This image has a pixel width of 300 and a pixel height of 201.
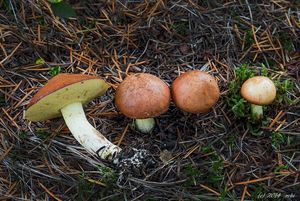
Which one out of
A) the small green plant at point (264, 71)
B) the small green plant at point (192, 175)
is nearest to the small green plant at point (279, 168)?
the small green plant at point (192, 175)

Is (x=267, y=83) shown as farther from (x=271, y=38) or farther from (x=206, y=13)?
(x=206, y=13)

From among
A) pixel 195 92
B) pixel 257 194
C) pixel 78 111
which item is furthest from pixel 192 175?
pixel 78 111

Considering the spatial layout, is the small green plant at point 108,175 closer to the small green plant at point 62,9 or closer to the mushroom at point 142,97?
the mushroom at point 142,97

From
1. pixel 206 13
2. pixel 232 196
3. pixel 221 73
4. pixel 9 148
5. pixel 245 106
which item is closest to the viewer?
pixel 232 196

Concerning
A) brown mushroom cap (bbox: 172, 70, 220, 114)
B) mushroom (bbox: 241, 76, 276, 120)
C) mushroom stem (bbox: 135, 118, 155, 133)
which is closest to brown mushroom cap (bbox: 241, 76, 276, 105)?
mushroom (bbox: 241, 76, 276, 120)

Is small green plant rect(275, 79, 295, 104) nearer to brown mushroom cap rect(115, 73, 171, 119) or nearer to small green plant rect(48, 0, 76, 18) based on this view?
brown mushroom cap rect(115, 73, 171, 119)

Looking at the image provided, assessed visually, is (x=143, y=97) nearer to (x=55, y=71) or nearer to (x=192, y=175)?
(x=192, y=175)

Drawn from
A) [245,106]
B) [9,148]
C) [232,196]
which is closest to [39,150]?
[9,148]
